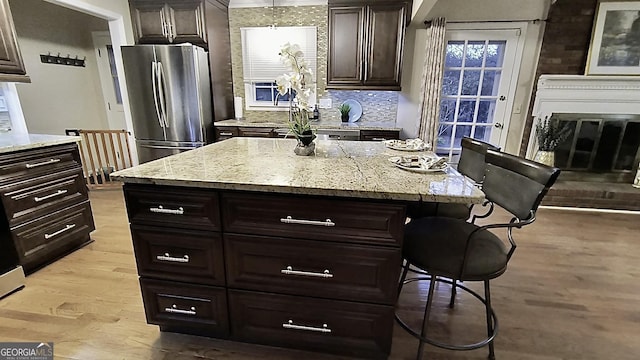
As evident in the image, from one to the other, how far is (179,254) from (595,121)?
482cm

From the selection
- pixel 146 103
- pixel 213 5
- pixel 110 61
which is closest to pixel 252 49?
pixel 213 5

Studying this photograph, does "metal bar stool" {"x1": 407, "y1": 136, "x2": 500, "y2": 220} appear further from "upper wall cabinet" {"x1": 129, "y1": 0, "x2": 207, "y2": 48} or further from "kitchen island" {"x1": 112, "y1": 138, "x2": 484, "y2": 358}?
"upper wall cabinet" {"x1": 129, "y1": 0, "x2": 207, "y2": 48}

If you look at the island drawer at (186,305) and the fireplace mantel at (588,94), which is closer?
the island drawer at (186,305)

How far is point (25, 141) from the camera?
2.15 meters

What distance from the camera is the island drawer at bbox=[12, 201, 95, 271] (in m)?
2.10

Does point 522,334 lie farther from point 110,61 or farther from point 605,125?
point 110,61

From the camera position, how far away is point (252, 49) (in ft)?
13.8

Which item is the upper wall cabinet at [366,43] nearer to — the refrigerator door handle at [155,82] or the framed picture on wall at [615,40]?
the refrigerator door handle at [155,82]

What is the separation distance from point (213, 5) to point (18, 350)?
381 cm

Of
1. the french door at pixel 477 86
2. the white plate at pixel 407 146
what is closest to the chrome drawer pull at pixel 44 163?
the white plate at pixel 407 146

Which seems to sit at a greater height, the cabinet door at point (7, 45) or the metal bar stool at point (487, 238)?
the cabinet door at point (7, 45)

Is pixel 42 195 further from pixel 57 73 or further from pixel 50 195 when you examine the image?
pixel 57 73

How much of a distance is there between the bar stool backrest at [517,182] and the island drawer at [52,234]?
295cm

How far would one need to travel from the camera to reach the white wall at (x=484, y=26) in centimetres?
356
